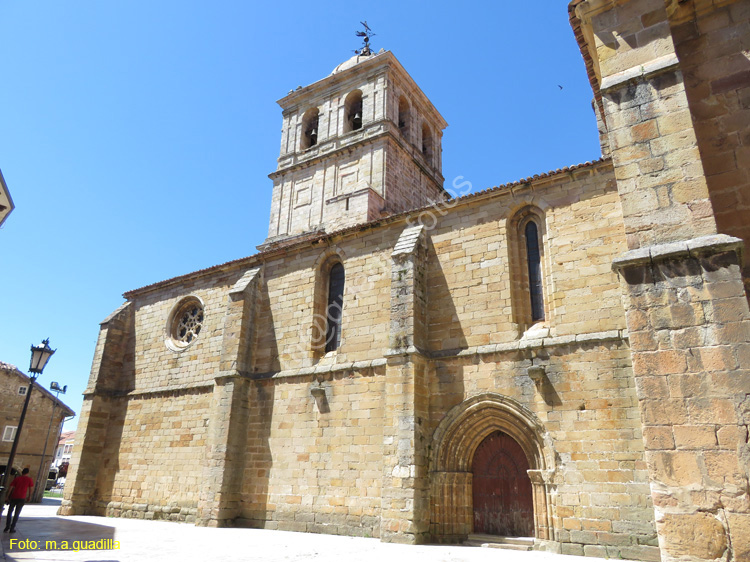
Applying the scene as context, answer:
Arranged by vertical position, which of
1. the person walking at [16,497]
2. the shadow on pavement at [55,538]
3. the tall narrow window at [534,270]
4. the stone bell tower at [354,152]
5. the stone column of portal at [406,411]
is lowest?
the shadow on pavement at [55,538]

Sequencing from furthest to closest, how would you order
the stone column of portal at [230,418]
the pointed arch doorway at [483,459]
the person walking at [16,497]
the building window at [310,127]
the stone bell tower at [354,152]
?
the building window at [310,127] < the stone bell tower at [354,152] < the stone column of portal at [230,418] < the person walking at [16,497] < the pointed arch doorway at [483,459]

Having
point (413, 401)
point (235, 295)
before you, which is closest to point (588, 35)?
point (413, 401)

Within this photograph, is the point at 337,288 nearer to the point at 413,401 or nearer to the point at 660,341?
the point at 413,401

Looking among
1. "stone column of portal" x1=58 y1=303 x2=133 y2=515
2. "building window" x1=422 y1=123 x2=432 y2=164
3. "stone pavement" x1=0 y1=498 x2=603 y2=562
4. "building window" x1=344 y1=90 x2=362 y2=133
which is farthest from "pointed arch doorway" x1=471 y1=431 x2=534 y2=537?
"building window" x1=422 y1=123 x2=432 y2=164

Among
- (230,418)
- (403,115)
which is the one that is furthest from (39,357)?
(403,115)

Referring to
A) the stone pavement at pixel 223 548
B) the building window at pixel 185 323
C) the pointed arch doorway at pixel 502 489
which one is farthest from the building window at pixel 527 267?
the building window at pixel 185 323

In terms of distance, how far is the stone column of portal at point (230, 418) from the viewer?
12141mm

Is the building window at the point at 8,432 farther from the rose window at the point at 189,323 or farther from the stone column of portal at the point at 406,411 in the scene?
the stone column of portal at the point at 406,411

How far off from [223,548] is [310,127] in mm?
19049

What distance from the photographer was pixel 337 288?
529 inches

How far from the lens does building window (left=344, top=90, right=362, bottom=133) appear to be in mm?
22080

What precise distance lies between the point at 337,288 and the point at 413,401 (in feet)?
14.8

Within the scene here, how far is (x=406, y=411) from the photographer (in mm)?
9938

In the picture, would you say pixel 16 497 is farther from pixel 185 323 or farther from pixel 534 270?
pixel 534 270
